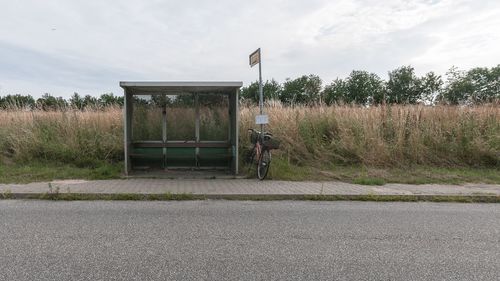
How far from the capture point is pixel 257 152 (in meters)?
8.41

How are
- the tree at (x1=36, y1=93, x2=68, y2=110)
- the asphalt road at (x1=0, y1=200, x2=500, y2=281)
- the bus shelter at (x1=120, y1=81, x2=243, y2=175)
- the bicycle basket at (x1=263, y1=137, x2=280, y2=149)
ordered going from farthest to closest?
the tree at (x1=36, y1=93, x2=68, y2=110) < the bus shelter at (x1=120, y1=81, x2=243, y2=175) < the bicycle basket at (x1=263, y1=137, x2=280, y2=149) < the asphalt road at (x1=0, y1=200, x2=500, y2=281)

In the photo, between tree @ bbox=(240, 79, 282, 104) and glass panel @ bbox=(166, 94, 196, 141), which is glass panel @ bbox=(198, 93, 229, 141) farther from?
tree @ bbox=(240, 79, 282, 104)

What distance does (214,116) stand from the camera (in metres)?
9.28

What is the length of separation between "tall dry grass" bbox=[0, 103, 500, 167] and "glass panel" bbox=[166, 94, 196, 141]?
17 cm

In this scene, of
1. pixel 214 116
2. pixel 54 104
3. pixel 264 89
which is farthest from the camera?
pixel 264 89

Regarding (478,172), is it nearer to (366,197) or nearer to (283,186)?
(366,197)

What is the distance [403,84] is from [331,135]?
47.2 metres

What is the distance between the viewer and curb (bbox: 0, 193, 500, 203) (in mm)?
6074

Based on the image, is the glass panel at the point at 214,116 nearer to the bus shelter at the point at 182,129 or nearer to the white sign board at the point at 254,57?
the bus shelter at the point at 182,129

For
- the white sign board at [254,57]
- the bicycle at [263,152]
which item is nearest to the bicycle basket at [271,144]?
the bicycle at [263,152]

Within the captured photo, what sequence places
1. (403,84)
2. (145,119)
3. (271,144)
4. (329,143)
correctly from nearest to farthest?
(271,144)
(145,119)
(329,143)
(403,84)

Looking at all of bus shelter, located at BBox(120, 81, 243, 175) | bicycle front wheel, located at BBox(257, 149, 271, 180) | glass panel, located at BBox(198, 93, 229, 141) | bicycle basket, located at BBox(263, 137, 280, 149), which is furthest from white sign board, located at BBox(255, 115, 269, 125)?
glass panel, located at BBox(198, 93, 229, 141)

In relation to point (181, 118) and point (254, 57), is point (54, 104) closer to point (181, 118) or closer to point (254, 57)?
point (181, 118)

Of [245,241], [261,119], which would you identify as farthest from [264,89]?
[245,241]
